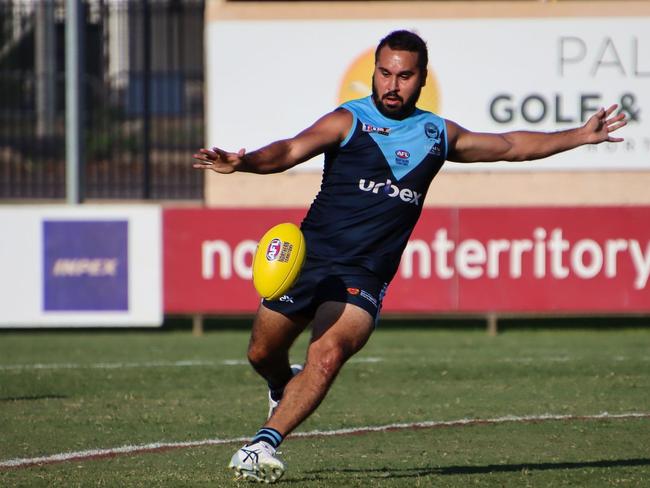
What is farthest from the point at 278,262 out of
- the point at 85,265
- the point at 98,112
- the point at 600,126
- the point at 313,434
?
the point at 98,112

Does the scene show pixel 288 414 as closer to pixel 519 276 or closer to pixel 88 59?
pixel 519 276

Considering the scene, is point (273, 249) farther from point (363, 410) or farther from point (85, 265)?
point (85, 265)

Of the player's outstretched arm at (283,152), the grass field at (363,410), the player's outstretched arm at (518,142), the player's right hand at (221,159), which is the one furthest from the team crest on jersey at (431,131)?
the grass field at (363,410)

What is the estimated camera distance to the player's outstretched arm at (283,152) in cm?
652

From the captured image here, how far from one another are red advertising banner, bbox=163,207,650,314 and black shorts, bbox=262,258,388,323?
826 cm

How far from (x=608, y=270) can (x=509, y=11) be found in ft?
14.3

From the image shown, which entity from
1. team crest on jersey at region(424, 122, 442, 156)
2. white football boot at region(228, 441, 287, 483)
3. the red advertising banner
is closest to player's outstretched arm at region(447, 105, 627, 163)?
team crest on jersey at region(424, 122, 442, 156)

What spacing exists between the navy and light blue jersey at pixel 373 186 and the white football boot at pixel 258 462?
109 cm

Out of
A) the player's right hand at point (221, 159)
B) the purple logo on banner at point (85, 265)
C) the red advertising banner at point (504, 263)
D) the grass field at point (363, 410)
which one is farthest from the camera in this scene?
the red advertising banner at point (504, 263)

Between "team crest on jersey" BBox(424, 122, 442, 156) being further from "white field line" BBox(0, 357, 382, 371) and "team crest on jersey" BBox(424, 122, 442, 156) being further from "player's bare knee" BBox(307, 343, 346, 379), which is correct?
"white field line" BBox(0, 357, 382, 371)

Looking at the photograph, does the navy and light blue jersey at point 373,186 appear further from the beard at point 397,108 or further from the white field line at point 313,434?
the white field line at point 313,434

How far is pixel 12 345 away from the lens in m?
14.9

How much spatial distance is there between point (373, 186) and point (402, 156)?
0.22 metres

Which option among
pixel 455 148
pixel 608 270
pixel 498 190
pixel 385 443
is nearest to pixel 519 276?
pixel 608 270
